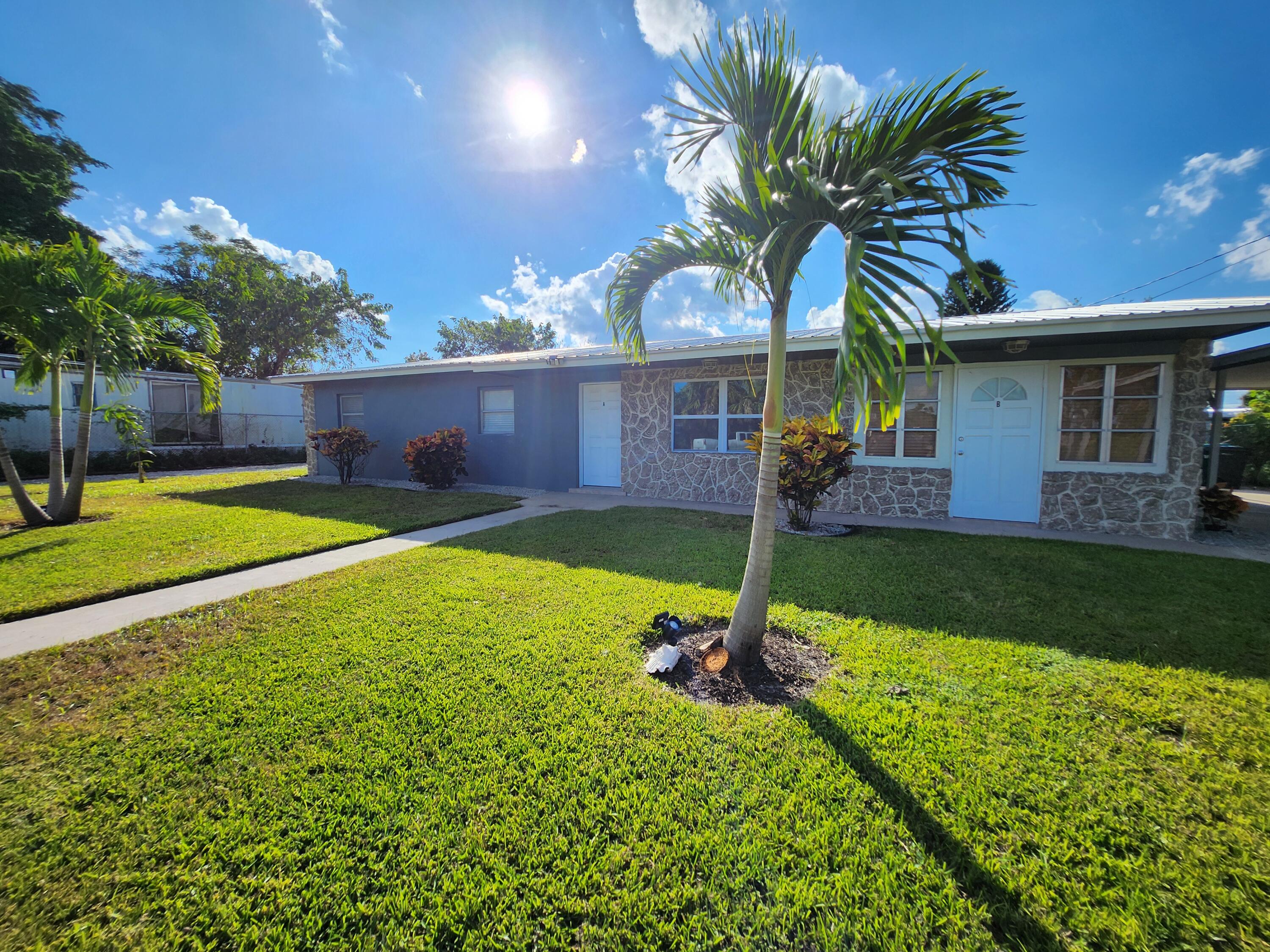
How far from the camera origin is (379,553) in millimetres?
5293

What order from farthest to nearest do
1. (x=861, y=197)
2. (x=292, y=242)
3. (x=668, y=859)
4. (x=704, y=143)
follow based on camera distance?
(x=292, y=242) → (x=704, y=143) → (x=861, y=197) → (x=668, y=859)

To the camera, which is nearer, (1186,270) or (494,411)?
(494,411)

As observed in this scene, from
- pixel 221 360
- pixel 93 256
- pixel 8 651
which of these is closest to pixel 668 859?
pixel 8 651

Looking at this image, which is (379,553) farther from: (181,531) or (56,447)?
(56,447)

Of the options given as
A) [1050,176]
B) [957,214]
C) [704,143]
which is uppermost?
[1050,176]

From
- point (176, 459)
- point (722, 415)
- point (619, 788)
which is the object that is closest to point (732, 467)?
point (722, 415)

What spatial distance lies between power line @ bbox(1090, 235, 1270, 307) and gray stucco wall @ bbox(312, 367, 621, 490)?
38.5ft

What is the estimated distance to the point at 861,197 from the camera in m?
2.00

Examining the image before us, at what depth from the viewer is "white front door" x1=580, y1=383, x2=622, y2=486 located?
32.0ft

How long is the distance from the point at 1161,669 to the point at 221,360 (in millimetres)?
30289

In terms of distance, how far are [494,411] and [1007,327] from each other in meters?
9.15

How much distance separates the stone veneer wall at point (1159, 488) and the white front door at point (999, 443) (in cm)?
27

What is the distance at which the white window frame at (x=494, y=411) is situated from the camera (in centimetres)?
1028

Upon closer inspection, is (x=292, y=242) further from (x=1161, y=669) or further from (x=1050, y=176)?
(x=1161, y=669)
